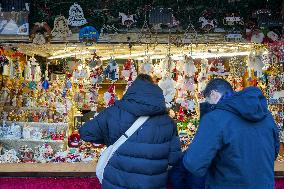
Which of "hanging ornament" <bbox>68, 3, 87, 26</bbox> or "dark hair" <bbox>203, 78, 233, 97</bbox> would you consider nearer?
"dark hair" <bbox>203, 78, 233, 97</bbox>

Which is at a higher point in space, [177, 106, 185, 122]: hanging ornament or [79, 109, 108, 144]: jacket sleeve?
[79, 109, 108, 144]: jacket sleeve

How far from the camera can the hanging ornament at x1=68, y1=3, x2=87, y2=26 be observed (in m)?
5.68

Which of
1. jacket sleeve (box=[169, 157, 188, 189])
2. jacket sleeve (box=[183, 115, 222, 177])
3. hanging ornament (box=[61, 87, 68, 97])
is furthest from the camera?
hanging ornament (box=[61, 87, 68, 97])

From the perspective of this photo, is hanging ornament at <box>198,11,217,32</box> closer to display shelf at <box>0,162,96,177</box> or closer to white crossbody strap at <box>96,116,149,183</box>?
display shelf at <box>0,162,96,177</box>

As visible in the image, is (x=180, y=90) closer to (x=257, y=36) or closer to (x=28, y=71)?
(x=257, y=36)

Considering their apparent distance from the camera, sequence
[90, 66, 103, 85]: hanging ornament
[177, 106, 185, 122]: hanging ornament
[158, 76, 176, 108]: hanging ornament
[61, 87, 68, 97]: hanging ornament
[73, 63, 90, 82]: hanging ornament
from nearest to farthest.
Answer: [158, 76, 176, 108]: hanging ornament, [90, 66, 103, 85]: hanging ornament, [73, 63, 90, 82]: hanging ornament, [61, 87, 68, 97]: hanging ornament, [177, 106, 185, 122]: hanging ornament

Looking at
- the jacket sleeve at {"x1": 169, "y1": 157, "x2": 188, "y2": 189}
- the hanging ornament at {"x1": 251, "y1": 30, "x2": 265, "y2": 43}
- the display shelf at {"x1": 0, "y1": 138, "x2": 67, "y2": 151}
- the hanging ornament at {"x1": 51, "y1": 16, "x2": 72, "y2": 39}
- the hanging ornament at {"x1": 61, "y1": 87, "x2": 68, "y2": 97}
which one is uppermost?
the hanging ornament at {"x1": 51, "y1": 16, "x2": 72, "y2": 39}

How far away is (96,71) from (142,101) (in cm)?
340

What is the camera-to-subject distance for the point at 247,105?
109 inches

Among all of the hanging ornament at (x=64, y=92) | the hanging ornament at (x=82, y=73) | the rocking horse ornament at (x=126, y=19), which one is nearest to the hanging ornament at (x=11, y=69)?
the hanging ornament at (x=64, y=92)

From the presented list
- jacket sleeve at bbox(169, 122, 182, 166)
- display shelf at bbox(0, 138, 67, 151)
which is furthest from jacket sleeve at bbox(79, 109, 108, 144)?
display shelf at bbox(0, 138, 67, 151)

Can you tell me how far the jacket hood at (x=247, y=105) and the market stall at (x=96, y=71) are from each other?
5.54 ft

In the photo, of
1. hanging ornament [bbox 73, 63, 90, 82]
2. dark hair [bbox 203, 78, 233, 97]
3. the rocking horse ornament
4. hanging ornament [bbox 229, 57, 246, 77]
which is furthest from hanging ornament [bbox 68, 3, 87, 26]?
dark hair [bbox 203, 78, 233, 97]

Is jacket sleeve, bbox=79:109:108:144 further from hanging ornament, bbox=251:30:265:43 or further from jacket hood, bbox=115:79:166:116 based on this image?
hanging ornament, bbox=251:30:265:43
